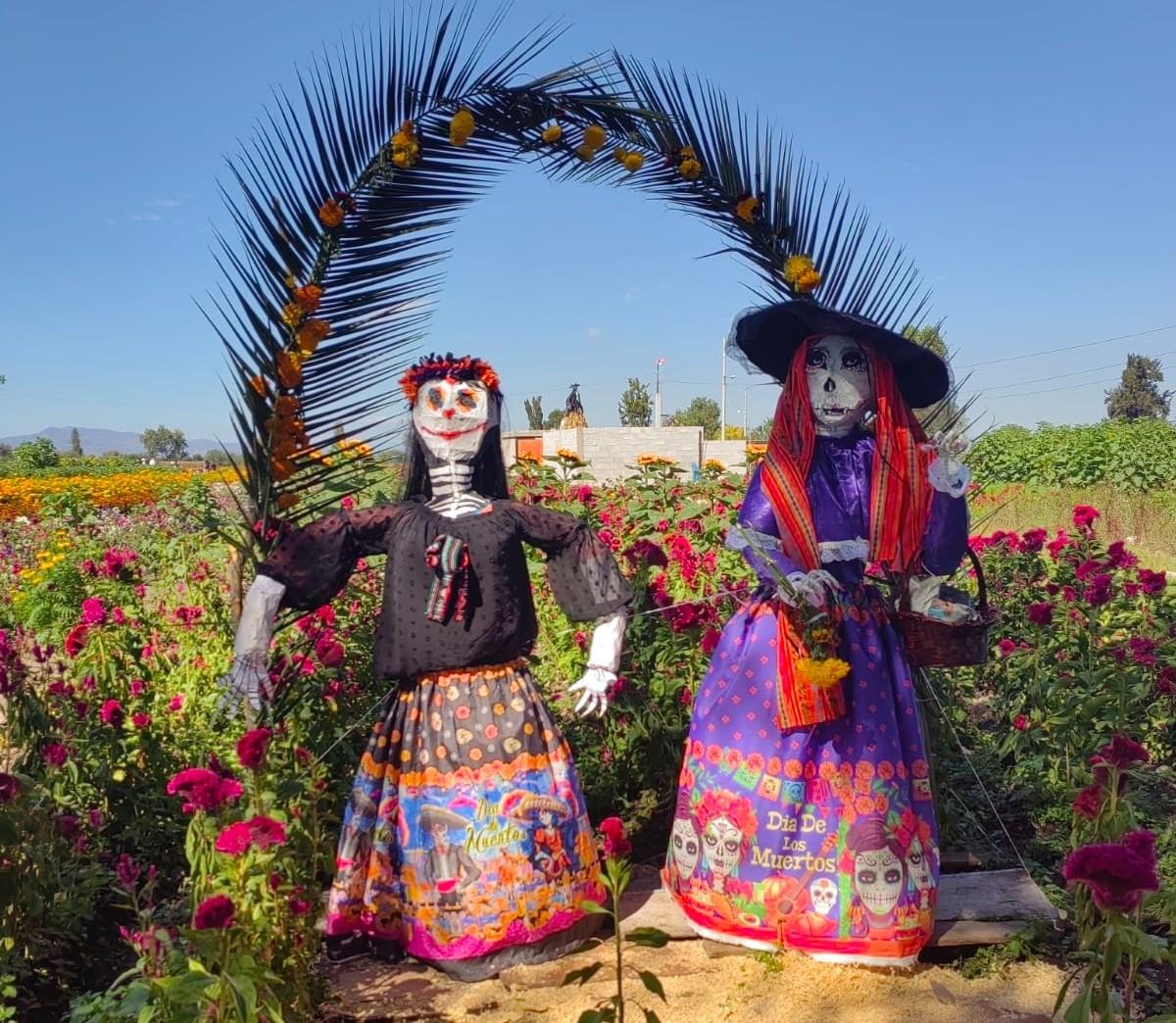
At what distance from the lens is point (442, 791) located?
2740 millimetres

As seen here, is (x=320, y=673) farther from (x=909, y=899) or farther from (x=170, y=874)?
(x=909, y=899)

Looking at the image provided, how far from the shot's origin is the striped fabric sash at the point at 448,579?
2.76 meters

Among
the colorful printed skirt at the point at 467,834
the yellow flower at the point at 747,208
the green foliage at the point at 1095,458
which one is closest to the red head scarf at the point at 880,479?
the yellow flower at the point at 747,208

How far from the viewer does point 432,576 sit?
280 cm

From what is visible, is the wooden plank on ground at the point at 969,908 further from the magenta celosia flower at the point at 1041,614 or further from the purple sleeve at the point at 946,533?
the purple sleeve at the point at 946,533

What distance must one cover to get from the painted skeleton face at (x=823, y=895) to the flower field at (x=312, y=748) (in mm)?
603

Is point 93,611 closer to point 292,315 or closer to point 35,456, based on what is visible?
point 292,315

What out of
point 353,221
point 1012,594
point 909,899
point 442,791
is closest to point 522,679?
point 442,791

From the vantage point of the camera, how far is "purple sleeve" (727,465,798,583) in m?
2.77

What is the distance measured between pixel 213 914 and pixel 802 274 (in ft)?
7.46

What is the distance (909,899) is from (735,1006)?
0.56m

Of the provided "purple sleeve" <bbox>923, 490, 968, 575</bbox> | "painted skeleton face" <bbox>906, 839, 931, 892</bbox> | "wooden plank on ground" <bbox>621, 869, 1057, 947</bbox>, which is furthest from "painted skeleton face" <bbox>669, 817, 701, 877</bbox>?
"purple sleeve" <bbox>923, 490, 968, 575</bbox>

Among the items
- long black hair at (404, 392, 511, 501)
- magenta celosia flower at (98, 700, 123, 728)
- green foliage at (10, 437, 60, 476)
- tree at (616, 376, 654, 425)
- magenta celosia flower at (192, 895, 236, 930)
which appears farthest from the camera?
tree at (616, 376, 654, 425)

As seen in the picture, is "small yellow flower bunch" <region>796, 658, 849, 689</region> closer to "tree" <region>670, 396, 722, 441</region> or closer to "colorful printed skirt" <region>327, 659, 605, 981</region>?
"colorful printed skirt" <region>327, 659, 605, 981</region>
